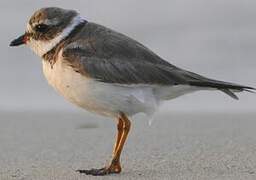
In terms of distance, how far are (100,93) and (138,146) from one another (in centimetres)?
145

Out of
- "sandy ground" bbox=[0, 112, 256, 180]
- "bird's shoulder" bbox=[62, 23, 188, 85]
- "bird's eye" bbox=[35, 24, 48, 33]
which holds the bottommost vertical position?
"sandy ground" bbox=[0, 112, 256, 180]

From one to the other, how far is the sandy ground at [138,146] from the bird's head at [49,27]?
0.95m

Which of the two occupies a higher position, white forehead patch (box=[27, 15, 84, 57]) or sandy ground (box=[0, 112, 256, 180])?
white forehead patch (box=[27, 15, 84, 57])

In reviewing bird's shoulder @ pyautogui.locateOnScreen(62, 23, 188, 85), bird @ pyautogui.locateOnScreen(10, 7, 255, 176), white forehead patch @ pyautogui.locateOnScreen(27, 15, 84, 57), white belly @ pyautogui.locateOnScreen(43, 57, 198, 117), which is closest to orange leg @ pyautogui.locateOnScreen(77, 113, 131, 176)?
bird @ pyautogui.locateOnScreen(10, 7, 255, 176)

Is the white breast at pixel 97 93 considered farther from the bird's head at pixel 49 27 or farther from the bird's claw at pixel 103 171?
the bird's claw at pixel 103 171

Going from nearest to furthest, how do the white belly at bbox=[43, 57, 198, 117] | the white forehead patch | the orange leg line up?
1. the white belly at bbox=[43, 57, 198, 117]
2. the orange leg
3. the white forehead patch

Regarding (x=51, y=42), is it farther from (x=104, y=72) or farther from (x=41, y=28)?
(x=104, y=72)

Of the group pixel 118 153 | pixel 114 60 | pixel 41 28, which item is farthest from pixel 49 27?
pixel 118 153

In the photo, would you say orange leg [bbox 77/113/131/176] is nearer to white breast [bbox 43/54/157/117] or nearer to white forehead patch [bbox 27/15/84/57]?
white breast [bbox 43/54/157/117]

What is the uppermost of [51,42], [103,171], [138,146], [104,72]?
[51,42]

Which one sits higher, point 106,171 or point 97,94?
point 97,94

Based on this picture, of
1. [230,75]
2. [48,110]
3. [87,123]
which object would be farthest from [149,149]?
[230,75]

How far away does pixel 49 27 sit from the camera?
A: 21.4ft

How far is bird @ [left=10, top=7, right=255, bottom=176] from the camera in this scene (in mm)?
6172
